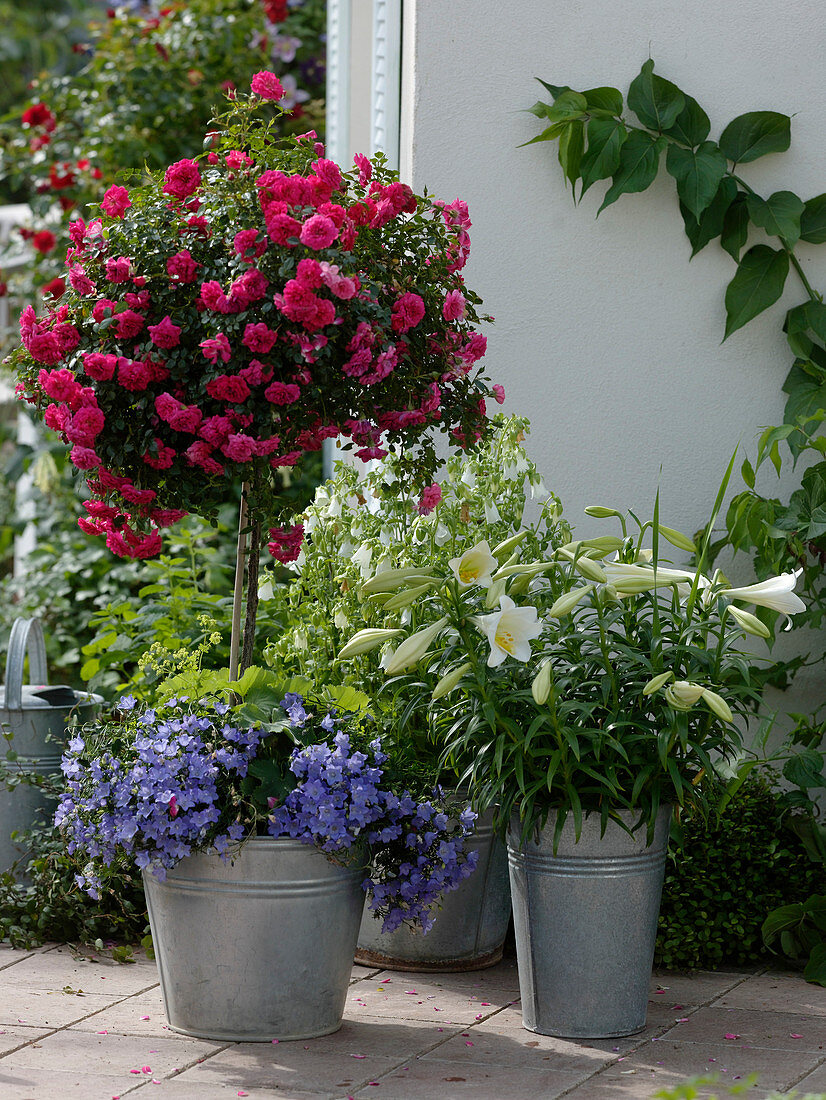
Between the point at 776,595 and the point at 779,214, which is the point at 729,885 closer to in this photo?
the point at 776,595

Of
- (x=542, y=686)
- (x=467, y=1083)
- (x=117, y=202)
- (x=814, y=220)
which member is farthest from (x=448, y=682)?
(x=814, y=220)

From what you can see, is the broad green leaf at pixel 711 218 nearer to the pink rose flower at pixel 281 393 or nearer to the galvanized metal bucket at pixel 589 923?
the pink rose flower at pixel 281 393

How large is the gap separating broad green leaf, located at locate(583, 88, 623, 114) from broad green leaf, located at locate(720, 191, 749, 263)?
398mm

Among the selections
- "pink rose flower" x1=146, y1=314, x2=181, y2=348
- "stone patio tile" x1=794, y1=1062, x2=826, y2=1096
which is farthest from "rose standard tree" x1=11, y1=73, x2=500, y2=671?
"stone patio tile" x1=794, y1=1062, x2=826, y2=1096

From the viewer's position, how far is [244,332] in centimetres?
245

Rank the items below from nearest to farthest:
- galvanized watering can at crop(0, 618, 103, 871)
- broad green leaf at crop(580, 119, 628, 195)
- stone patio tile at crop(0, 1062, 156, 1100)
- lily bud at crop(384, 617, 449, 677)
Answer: stone patio tile at crop(0, 1062, 156, 1100) < lily bud at crop(384, 617, 449, 677) < broad green leaf at crop(580, 119, 628, 195) < galvanized watering can at crop(0, 618, 103, 871)

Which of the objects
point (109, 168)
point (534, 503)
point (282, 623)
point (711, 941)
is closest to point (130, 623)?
point (282, 623)

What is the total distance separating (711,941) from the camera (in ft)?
10.1

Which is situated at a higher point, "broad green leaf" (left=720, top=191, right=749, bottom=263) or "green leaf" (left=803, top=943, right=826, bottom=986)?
"broad green leaf" (left=720, top=191, right=749, bottom=263)

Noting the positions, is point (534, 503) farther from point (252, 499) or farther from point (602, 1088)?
point (602, 1088)

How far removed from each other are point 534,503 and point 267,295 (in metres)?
1.27

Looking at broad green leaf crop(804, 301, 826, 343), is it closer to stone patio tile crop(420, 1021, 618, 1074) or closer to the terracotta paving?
the terracotta paving

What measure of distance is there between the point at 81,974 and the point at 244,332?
1.59 m

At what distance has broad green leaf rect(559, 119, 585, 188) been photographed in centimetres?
334
